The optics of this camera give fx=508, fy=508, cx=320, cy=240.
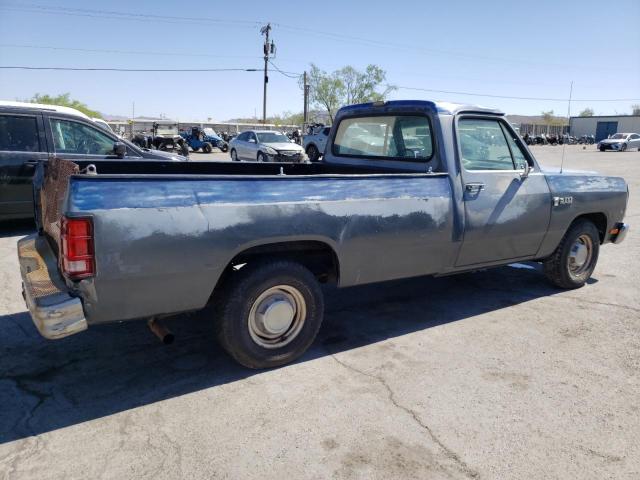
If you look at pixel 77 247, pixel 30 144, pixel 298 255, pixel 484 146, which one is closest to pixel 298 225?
pixel 298 255

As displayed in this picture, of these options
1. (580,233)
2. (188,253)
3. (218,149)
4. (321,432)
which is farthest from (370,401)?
(218,149)

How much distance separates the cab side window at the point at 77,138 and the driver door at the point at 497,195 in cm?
571

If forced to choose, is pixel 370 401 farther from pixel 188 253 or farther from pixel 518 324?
pixel 518 324

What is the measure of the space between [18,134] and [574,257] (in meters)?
7.42

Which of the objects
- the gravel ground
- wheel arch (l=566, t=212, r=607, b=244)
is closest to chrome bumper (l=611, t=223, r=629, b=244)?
wheel arch (l=566, t=212, r=607, b=244)

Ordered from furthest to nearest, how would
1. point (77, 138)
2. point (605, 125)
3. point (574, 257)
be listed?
point (605, 125) < point (77, 138) < point (574, 257)

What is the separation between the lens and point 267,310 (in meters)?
3.38

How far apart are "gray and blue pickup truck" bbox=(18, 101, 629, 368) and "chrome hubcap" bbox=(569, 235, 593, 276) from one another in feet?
0.08

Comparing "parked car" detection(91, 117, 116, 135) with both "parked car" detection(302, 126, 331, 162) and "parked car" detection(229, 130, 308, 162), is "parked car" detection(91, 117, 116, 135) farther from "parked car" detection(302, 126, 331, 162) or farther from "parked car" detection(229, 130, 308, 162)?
"parked car" detection(302, 126, 331, 162)

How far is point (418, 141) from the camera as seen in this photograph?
4461 millimetres

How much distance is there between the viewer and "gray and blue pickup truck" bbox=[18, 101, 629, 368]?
108 inches

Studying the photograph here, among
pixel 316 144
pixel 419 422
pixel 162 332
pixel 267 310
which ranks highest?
pixel 316 144

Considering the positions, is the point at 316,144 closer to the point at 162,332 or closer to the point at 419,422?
the point at 162,332

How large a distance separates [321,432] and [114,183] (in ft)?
5.81
